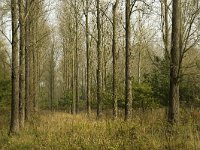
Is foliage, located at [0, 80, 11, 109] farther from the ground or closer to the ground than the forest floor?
farther from the ground

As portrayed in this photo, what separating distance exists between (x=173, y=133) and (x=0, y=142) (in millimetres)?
5917

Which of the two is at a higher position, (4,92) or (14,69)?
(14,69)

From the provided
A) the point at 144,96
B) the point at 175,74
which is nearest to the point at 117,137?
the point at 175,74

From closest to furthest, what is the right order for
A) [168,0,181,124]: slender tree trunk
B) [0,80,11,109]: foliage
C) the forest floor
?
the forest floor
[168,0,181,124]: slender tree trunk
[0,80,11,109]: foliage

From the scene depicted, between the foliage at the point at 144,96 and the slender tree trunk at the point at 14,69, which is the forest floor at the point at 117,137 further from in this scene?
the foliage at the point at 144,96

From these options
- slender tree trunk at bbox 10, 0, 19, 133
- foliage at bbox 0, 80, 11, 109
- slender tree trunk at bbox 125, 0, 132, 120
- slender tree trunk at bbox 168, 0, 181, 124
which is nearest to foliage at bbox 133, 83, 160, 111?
slender tree trunk at bbox 125, 0, 132, 120

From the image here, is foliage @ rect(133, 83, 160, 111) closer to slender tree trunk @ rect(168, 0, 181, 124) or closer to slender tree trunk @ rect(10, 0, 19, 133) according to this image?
slender tree trunk @ rect(10, 0, 19, 133)

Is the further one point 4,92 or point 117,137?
point 4,92

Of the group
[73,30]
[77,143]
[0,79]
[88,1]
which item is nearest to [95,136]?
[77,143]

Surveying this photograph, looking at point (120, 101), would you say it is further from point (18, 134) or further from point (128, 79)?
point (18, 134)

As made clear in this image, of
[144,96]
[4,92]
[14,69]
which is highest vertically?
[14,69]

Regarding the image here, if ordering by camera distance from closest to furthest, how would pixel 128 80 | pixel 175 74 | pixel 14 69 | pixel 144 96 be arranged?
pixel 175 74 → pixel 14 69 → pixel 128 80 → pixel 144 96

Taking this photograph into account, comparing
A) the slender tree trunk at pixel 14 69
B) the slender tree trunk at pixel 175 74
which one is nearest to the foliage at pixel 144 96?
the slender tree trunk at pixel 14 69

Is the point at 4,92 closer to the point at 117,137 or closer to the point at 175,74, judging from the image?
the point at 117,137
